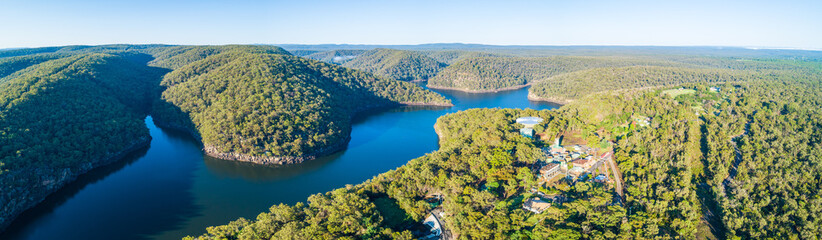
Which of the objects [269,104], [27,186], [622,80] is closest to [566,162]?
[269,104]

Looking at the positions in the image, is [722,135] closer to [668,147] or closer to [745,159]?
[745,159]

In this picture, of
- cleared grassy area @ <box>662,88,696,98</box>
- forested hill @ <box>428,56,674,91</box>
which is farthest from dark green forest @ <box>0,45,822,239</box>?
forested hill @ <box>428,56,674,91</box>

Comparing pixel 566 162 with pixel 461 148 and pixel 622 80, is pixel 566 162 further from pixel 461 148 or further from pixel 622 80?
pixel 622 80

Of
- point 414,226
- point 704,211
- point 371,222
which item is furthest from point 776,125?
point 371,222

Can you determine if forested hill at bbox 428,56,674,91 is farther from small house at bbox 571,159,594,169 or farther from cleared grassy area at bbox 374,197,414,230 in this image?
cleared grassy area at bbox 374,197,414,230

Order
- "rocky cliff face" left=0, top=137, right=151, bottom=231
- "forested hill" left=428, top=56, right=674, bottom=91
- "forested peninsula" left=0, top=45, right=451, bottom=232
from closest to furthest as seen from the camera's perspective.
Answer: "rocky cliff face" left=0, top=137, right=151, bottom=231, "forested peninsula" left=0, top=45, right=451, bottom=232, "forested hill" left=428, top=56, right=674, bottom=91
